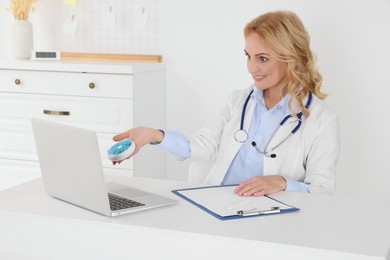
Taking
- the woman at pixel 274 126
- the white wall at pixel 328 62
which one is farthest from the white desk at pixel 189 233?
the white wall at pixel 328 62

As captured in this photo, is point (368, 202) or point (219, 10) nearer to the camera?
point (368, 202)

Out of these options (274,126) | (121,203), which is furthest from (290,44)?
(121,203)

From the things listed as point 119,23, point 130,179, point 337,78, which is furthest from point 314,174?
point 119,23

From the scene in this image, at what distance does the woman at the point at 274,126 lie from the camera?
7.94 feet

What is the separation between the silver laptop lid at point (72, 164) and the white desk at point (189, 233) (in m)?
0.04

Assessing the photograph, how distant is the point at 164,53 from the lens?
159 inches

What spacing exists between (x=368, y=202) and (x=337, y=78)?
5.84 feet

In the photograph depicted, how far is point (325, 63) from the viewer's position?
12.1ft

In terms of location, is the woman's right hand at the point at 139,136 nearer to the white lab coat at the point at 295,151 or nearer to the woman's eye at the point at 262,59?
the white lab coat at the point at 295,151

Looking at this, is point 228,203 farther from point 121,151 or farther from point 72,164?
point 72,164

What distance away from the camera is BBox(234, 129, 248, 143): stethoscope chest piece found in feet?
8.27

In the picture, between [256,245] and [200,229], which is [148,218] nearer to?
[200,229]

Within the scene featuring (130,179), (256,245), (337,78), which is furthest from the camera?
(337,78)

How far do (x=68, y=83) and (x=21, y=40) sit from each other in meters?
0.56
